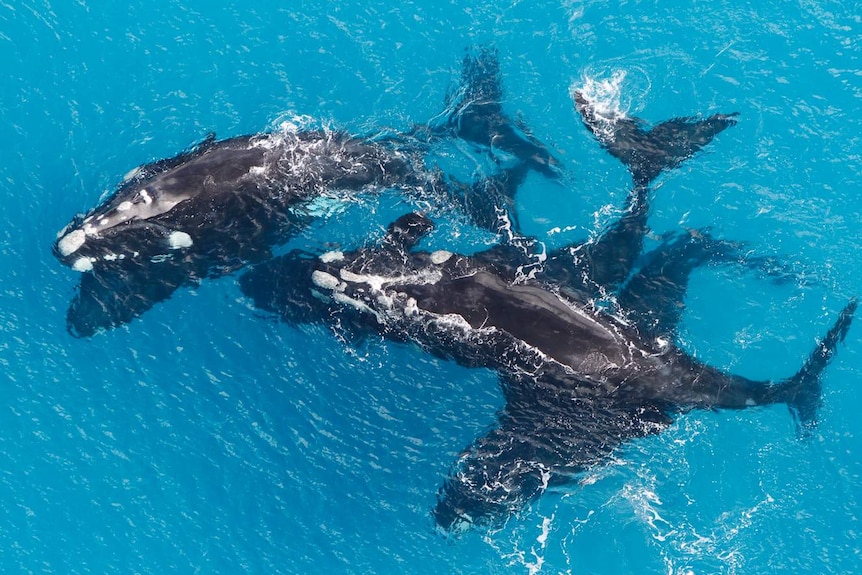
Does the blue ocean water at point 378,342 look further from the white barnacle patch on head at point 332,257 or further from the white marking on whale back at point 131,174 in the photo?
the white barnacle patch on head at point 332,257

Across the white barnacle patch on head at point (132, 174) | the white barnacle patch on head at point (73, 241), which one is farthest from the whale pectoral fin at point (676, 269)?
the white barnacle patch on head at point (73, 241)

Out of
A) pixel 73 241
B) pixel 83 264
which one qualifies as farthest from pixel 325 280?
pixel 73 241

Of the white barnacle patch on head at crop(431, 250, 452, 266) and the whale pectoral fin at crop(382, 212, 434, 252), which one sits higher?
the whale pectoral fin at crop(382, 212, 434, 252)

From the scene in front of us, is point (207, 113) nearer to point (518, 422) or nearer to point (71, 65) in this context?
point (71, 65)

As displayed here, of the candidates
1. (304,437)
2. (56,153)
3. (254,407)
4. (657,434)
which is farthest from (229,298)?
(657,434)

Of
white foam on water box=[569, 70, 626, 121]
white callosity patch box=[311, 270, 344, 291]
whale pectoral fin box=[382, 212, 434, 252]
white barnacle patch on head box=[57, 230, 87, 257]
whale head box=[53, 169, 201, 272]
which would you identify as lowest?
white foam on water box=[569, 70, 626, 121]

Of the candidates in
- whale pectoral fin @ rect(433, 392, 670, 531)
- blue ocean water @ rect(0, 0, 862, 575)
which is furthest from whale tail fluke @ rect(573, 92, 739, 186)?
whale pectoral fin @ rect(433, 392, 670, 531)

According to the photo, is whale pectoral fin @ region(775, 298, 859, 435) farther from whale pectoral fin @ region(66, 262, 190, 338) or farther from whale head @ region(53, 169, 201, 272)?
whale pectoral fin @ region(66, 262, 190, 338)
